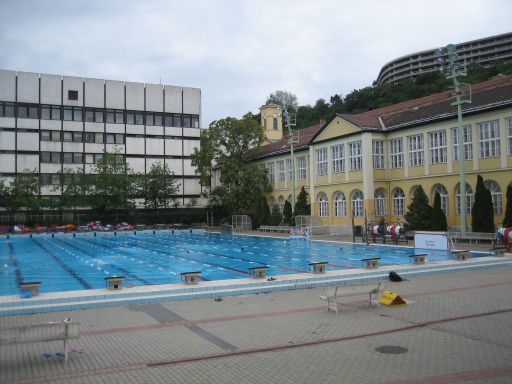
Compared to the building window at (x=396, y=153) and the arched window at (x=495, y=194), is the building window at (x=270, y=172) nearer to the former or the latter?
the building window at (x=396, y=153)

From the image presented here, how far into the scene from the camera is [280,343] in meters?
8.48

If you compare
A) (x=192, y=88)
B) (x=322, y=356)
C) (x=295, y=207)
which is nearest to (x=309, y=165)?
(x=295, y=207)

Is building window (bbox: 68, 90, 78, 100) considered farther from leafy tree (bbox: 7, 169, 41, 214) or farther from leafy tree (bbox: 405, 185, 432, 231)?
leafy tree (bbox: 405, 185, 432, 231)

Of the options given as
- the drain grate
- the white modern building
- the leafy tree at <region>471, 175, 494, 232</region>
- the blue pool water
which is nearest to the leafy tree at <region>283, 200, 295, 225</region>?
the blue pool water

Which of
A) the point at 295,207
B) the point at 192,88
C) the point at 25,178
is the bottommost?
the point at 295,207

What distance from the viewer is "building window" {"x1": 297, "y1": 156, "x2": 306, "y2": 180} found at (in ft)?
159

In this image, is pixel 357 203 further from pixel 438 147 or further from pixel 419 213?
pixel 438 147

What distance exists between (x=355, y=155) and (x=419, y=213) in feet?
29.2

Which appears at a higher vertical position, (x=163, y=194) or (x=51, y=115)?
(x=51, y=115)

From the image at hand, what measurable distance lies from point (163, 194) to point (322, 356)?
52351mm

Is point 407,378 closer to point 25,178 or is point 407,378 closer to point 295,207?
point 295,207

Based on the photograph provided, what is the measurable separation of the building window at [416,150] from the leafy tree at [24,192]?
39.0 m

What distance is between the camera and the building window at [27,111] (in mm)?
57625

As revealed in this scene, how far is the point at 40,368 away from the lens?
7227mm
